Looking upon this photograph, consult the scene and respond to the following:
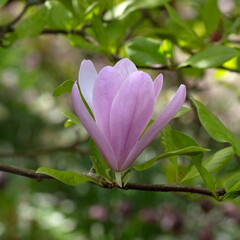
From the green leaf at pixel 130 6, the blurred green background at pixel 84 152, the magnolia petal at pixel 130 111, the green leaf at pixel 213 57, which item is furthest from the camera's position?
the blurred green background at pixel 84 152

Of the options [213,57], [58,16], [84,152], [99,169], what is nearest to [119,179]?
[99,169]

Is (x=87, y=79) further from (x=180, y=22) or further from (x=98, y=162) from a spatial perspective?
(x=180, y=22)

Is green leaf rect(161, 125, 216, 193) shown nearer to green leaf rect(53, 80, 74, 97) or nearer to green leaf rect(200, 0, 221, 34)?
green leaf rect(53, 80, 74, 97)

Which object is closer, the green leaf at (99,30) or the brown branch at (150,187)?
the brown branch at (150,187)

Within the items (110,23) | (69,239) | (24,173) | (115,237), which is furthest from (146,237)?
(24,173)

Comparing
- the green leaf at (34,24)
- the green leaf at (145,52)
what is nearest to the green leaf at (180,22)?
the green leaf at (145,52)

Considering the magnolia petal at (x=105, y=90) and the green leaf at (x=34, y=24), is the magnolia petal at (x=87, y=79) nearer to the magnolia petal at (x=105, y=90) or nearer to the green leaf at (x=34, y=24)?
the magnolia petal at (x=105, y=90)
